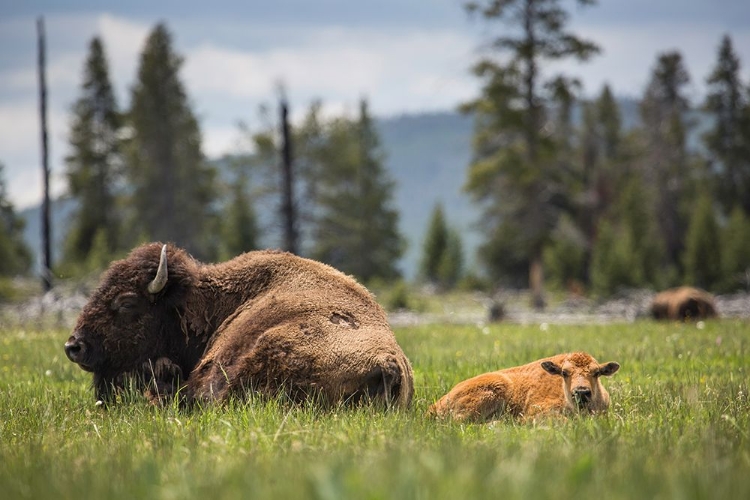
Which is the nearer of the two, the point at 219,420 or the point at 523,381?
the point at 219,420

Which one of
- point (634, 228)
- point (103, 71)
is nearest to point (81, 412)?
point (634, 228)

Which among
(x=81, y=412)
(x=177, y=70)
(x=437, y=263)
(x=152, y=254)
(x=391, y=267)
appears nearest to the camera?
(x=81, y=412)

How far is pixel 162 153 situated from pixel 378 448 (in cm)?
5182

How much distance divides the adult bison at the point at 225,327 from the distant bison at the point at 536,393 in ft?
1.52

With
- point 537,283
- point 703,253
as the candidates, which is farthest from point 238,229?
point 703,253

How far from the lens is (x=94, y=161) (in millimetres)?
57188

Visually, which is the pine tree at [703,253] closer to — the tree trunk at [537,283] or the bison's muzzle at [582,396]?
the tree trunk at [537,283]

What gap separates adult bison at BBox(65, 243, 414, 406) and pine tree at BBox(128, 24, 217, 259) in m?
45.5

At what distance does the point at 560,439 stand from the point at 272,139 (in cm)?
4169

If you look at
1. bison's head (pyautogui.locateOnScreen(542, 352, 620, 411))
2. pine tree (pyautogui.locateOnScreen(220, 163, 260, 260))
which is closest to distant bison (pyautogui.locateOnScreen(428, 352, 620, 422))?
bison's head (pyautogui.locateOnScreen(542, 352, 620, 411))

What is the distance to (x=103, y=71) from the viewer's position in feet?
190

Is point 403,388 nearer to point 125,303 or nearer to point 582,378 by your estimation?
point 582,378

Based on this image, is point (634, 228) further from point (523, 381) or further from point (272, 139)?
point (523, 381)

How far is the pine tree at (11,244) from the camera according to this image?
5246 centimetres
